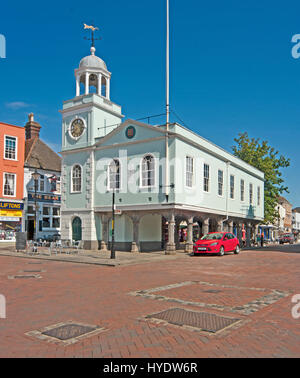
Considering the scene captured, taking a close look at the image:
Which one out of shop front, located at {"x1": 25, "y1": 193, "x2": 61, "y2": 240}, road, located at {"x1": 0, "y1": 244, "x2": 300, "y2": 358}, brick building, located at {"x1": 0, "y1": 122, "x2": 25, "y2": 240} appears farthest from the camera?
shop front, located at {"x1": 25, "y1": 193, "x2": 61, "y2": 240}

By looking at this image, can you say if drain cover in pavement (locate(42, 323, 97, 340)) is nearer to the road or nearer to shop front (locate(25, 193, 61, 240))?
the road

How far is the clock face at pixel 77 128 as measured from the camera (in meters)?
29.7

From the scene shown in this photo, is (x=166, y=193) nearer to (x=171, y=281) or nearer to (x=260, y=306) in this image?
(x=171, y=281)

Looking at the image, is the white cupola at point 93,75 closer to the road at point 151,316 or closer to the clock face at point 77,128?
the clock face at point 77,128

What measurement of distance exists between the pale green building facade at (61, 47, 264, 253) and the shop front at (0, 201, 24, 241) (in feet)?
24.7

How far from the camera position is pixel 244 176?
3691cm

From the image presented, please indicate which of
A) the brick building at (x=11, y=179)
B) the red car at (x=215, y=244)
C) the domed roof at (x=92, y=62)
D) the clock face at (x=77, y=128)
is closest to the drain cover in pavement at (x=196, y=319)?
the red car at (x=215, y=244)

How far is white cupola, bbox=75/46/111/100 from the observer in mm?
29359

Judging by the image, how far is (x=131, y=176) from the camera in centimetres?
2633

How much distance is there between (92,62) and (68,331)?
2689cm

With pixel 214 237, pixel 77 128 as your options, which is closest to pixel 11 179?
pixel 77 128

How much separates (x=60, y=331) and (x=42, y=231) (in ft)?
109

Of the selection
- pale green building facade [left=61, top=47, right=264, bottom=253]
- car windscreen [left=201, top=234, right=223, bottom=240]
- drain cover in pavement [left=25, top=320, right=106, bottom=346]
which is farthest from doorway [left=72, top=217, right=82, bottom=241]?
drain cover in pavement [left=25, top=320, right=106, bottom=346]

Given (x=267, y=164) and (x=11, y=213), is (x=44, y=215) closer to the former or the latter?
(x=11, y=213)
